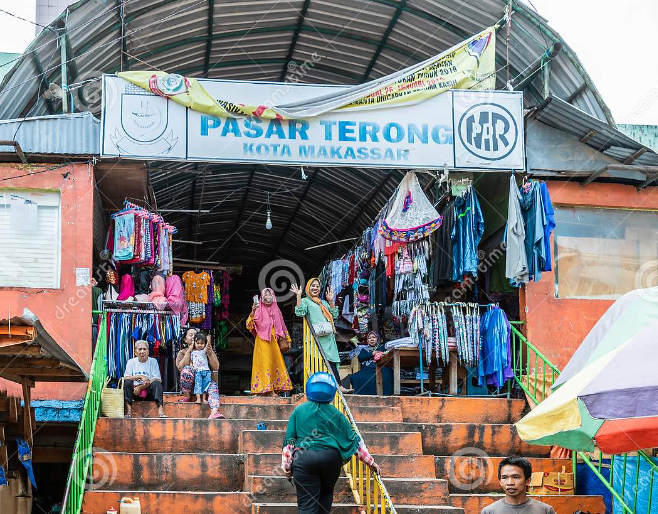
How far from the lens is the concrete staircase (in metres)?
9.48

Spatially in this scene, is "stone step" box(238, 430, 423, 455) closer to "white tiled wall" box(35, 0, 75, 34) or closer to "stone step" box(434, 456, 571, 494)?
"stone step" box(434, 456, 571, 494)

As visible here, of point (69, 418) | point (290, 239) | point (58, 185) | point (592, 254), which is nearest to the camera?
point (69, 418)

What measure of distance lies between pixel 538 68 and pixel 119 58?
18.7 feet

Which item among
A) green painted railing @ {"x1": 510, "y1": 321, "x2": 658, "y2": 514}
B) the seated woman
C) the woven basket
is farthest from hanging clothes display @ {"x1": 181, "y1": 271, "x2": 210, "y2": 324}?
green painted railing @ {"x1": 510, "y1": 321, "x2": 658, "y2": 514}

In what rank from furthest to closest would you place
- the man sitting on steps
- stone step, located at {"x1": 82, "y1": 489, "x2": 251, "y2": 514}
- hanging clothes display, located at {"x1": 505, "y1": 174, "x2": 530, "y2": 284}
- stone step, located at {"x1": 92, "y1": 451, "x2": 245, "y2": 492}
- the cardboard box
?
hanging clothes display, located at {"x1": 505, "y1": 174, "x2": 530, "y2": 284} → the cardboard box → stone step, located at {"x1": 92, "y1": 451, "x2": 245, "y2": 492} → stone step, located at {"x1": 82, "y1": 489, "x2": 251, "y2": 514} → the man sitting on steps

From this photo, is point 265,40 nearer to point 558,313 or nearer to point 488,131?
point 488,131

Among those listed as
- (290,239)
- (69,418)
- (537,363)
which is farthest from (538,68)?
(290,239)

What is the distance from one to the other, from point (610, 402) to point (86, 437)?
5.50m

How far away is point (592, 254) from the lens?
44.0 feet

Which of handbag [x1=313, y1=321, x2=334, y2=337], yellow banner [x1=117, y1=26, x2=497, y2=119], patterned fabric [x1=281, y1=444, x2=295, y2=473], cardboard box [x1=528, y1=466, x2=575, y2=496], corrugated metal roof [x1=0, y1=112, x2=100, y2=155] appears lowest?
cardboard box [x1=528, y1=466, x2=575, y2=496]

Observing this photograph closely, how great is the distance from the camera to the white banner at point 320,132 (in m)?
12.3

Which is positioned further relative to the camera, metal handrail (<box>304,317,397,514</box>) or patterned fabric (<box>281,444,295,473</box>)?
metal handrail (<box>304,317,397,514</box>)

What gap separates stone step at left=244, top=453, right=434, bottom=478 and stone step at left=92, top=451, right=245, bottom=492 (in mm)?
289

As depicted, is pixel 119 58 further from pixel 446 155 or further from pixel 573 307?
pixel 573 307
